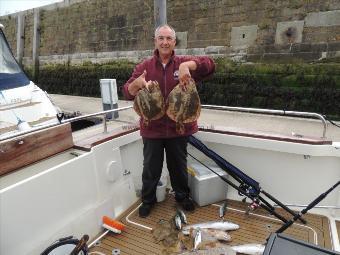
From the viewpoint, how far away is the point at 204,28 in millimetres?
10734

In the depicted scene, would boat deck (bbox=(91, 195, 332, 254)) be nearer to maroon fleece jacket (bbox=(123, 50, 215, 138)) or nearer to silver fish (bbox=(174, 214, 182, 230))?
silver fish (bbox=(174, 214, 182, 230))

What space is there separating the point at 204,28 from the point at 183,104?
8697mm

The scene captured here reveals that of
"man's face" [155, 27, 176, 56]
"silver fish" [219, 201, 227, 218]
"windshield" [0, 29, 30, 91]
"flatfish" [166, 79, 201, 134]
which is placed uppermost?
"man's face" [155, 27, 176, 56]

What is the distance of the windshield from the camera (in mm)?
4410

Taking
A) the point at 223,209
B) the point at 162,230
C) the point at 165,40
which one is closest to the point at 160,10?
the point at 165,40

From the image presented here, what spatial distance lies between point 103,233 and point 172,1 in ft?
33.2

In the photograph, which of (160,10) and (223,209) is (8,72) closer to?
(160,10)

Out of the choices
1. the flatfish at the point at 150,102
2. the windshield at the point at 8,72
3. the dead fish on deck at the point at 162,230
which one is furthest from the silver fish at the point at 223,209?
the windshield at the point at 8,72

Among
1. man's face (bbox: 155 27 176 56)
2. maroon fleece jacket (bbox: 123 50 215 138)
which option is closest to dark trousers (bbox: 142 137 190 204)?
maroon fleece jacket (bbox: 123 50 215 138)

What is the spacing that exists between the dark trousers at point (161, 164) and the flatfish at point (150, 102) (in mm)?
494

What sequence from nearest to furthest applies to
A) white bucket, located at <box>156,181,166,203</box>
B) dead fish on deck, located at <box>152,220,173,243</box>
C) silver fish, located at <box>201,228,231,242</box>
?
silver fish, located at <box>201,228,231,242</box> → dead fish on deck, located at <box>152,220,173,243</box> → white bucket, located at <box>156,181,166,203</box>

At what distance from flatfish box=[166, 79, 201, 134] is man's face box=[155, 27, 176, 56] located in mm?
438


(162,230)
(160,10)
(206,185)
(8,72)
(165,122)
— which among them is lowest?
(162,230)

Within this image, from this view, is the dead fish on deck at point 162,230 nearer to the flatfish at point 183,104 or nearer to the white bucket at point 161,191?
the white bucket at point 161,191
